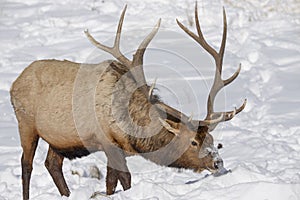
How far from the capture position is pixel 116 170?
6.59m

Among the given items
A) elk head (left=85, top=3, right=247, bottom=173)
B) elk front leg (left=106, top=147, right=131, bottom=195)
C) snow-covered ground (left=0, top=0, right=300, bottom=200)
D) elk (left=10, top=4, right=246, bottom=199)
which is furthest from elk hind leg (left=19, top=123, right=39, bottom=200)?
elk head (left=85, top=3, right=247, bottom=173)

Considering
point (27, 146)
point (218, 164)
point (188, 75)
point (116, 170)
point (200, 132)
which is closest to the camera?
point (218, 164)

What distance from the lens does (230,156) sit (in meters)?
Result: 7.71

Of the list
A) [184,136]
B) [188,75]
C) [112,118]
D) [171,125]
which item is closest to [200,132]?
[184,136]

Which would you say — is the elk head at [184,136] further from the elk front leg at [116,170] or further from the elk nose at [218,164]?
the elk front leg at [116,170]

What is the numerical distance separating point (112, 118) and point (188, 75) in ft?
14.7

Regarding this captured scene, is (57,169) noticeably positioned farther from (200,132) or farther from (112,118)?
(200,132)

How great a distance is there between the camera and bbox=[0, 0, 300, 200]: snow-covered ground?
5.60 meters

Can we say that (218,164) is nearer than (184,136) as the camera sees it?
Yes

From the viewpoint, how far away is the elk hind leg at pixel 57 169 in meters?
6.86

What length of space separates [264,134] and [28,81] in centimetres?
295

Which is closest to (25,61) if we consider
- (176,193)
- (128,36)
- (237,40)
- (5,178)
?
(128,36)

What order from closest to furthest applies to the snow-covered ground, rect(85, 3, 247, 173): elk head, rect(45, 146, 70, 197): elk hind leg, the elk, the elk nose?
1. the snow-covered ground
2. the elk nose
3. rect(85, 3, 247, 173): elk head
4. the elk
5. rect(45, 146, 70, 197): elk hind leg

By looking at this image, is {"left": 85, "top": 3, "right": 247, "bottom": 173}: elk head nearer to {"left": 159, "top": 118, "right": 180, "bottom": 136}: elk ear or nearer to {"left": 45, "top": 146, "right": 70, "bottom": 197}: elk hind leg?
{"left": 159, "top": 118, "right": 180, "bottom": 136}: elk ear
